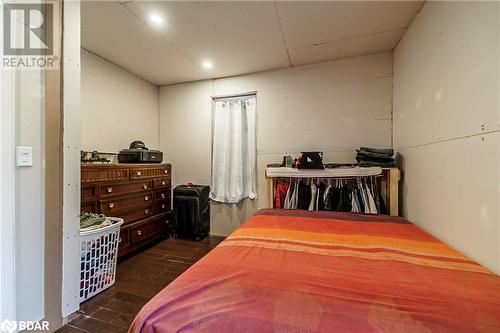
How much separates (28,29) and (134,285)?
205 centimetres

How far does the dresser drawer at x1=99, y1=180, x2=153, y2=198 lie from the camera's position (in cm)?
229

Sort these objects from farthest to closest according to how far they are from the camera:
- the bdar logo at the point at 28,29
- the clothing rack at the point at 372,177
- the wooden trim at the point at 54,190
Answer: the clothing rack at the point at 372,177, the wooden trim at the point at 54,190, the bdar logo at the point at 28,29

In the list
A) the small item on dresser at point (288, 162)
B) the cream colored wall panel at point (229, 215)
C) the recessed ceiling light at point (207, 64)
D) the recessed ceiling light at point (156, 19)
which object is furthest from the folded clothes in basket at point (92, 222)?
the recessed ceiling light at point (207, 64)

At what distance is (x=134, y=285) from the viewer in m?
1.97

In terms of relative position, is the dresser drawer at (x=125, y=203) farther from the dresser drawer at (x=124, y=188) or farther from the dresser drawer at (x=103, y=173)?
the dresser drawer at (x=103, y=173)

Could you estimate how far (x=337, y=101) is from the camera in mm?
2832

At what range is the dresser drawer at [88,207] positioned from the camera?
2.11 metres

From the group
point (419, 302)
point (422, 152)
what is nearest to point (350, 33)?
point (422, 152)

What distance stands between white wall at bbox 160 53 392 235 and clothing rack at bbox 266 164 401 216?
49cm

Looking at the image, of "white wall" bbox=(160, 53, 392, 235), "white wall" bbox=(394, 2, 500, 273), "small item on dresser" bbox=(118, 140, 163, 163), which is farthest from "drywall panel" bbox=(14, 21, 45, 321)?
"white wall" bbox=(394, 2, 500, 273)

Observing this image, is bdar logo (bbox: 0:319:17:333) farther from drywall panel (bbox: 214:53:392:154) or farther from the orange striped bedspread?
drywall panel (bbox: 214:53:392:154)

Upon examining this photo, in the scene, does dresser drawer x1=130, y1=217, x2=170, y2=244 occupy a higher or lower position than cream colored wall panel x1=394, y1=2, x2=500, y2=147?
lower

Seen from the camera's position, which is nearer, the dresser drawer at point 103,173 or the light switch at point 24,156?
the light switch at point 24,156

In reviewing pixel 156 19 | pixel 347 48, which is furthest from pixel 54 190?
pixel 347 48
